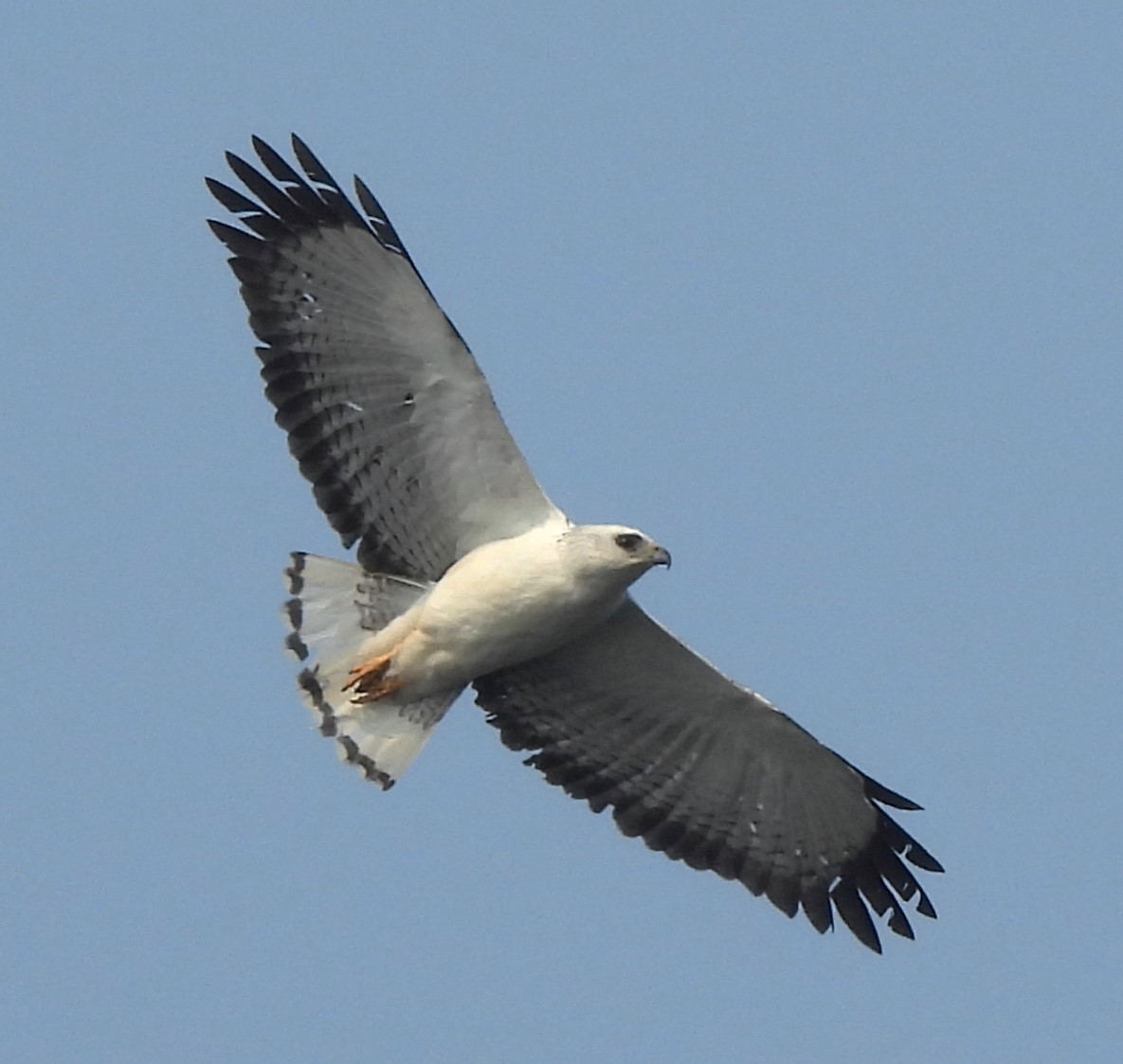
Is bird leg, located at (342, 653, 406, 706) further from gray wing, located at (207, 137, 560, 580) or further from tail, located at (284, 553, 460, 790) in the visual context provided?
gray wing, located at (207, 137, 560, 580)

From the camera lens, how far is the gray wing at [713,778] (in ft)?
41.2

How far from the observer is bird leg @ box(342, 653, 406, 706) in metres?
12.4

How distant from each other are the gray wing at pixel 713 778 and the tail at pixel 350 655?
→ 0.48 metres

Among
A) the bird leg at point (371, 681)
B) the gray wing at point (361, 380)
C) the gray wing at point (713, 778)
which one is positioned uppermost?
the gray wing at point (361, 380)

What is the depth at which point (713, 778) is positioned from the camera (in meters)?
12.8

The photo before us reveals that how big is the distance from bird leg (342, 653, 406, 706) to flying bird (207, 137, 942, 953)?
1 centimetres

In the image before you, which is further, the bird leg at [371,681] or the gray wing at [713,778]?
the gray wing at [713,778]

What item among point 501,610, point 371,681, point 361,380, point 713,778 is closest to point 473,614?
→ point 501,610

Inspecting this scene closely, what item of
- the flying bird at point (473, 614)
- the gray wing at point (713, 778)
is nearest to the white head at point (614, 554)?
the flying bird at point (473, 614)

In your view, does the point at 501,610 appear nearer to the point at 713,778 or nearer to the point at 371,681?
the point at 371,681

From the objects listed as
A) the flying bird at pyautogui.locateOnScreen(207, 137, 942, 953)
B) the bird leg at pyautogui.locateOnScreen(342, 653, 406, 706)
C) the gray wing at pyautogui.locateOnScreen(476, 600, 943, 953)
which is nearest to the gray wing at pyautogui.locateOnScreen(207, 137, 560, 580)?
the flying bird at pyautogui.locateOnScreen(207, 137, 942, 953)

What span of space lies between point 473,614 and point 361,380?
1270 millimetres

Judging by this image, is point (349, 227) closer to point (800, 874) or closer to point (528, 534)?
point (528, 534)

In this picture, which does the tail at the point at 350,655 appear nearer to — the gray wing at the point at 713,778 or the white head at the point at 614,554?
the gray wing at the point at 713,778
